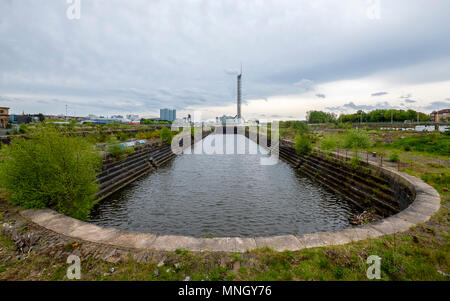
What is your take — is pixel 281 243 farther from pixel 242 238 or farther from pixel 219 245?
pixel 219 245

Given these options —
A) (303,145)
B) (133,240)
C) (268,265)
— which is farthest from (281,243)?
(303,145)

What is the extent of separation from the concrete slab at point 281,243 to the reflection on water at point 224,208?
3410 millimetres

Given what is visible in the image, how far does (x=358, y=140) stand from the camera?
50.5ft

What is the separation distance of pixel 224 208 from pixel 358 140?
11.8 m

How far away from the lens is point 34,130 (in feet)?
25.2

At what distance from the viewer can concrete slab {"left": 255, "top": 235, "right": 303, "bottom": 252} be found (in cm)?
515

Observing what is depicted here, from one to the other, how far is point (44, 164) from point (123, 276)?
585 cm

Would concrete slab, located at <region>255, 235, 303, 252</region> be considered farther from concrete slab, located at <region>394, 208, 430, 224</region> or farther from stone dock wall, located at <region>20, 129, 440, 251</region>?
concrete slab, located at <region>394, 208, 430, 224</region>

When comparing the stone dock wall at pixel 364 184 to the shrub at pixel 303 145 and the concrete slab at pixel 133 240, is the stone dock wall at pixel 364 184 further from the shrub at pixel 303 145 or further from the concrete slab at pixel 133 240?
the concrete slab at pixel 133 240

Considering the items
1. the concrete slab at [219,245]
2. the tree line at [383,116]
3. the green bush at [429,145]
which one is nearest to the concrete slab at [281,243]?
the concrete slab at [219,245]

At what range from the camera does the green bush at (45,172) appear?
7129mm

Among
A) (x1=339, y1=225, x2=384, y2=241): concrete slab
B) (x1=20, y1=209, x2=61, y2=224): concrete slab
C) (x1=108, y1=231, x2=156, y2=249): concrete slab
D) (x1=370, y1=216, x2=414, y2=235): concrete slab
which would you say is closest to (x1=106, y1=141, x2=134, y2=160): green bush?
(x1=20, y1=209, x2=61, y2=224): concrete slab
